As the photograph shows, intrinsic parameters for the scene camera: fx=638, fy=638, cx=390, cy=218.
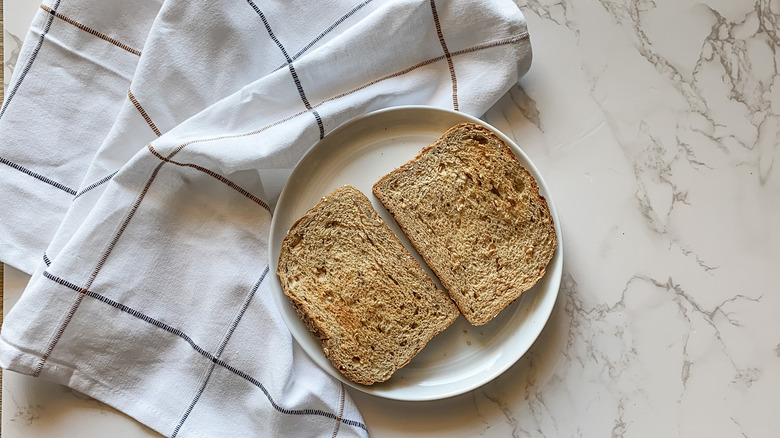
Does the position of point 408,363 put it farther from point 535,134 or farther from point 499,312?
point 535,134

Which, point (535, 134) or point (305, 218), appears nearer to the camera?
point (305, 218)

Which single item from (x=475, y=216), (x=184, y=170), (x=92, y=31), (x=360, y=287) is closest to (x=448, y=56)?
(x=475, y=216)

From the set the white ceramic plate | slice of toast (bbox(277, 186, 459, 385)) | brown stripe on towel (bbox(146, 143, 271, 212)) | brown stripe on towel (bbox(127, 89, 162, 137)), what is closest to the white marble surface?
the white ceramic plate

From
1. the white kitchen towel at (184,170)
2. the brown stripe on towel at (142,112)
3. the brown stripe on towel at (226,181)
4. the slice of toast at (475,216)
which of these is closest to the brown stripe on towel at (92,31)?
the white kitchen towel at (184,170)

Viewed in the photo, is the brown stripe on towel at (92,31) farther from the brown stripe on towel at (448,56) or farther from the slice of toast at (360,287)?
the brown stripe on towel at (448,56)

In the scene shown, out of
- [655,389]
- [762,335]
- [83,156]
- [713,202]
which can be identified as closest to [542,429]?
[655,389]

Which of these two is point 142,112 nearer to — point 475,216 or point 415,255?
point 415,255
